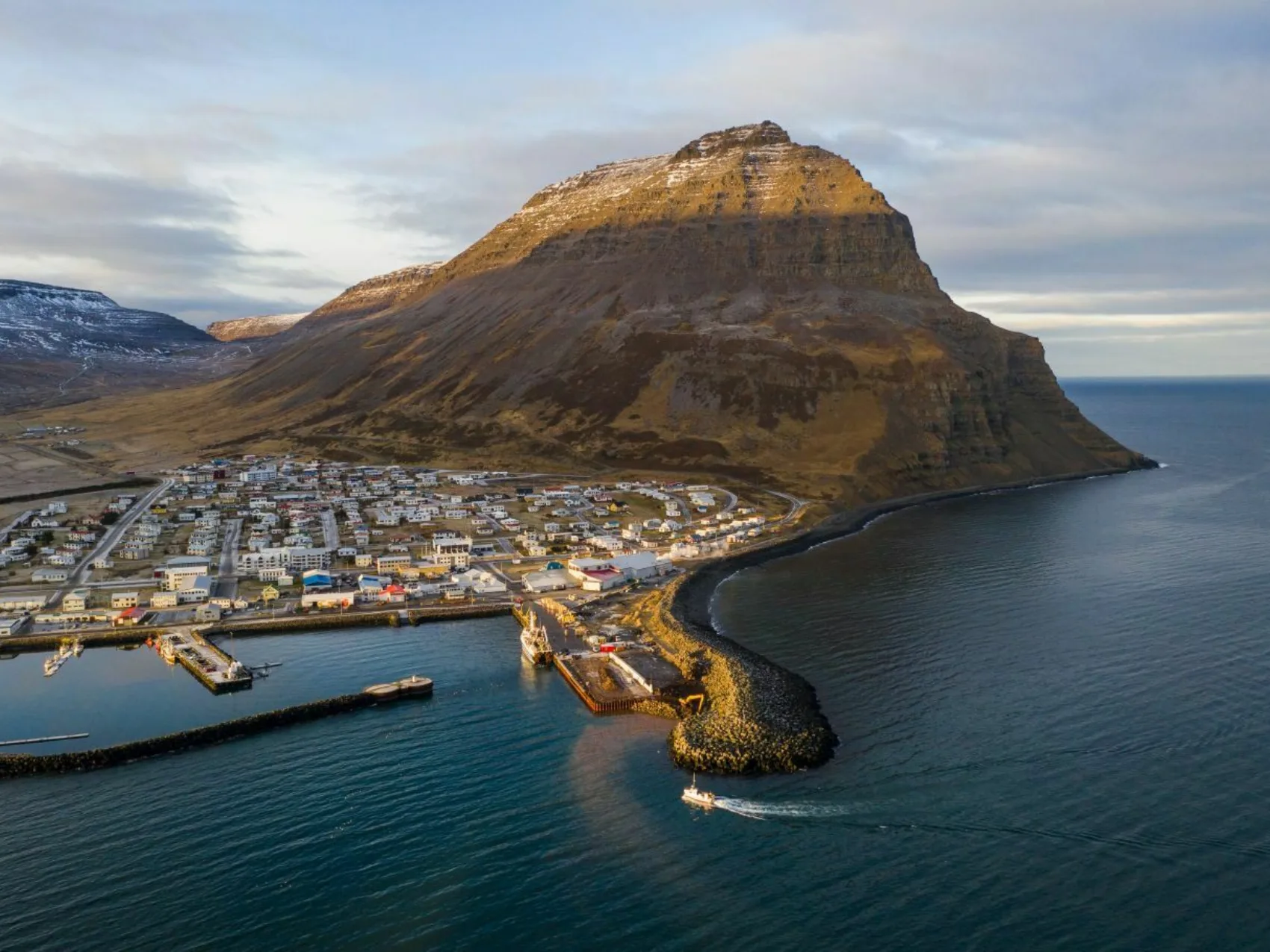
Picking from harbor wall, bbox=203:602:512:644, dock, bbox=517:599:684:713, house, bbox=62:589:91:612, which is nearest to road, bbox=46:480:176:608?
house, bbox=62:589:91:612

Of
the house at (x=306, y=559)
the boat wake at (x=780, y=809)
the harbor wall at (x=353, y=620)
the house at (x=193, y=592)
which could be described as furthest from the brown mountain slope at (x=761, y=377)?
the boat wake at (x=780, y=809)

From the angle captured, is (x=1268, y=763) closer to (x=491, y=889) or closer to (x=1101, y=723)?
(x=1101, y=723)

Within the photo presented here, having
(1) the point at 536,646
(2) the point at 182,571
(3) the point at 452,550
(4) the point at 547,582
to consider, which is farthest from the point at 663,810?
(2) the point at 182,571

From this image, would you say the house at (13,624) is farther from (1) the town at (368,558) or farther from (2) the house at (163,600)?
(2) the house at (163,600)

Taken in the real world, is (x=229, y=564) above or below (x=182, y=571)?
below

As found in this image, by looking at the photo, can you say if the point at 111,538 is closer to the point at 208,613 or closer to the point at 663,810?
the point at 208,613

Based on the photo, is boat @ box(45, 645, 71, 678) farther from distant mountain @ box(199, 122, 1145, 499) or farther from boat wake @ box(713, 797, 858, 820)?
distant mountain @ box(199, 122, 1145, 499)

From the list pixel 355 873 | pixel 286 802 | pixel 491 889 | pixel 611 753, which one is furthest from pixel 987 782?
pixel 286 802
